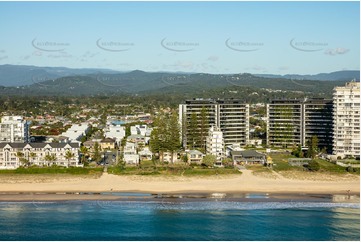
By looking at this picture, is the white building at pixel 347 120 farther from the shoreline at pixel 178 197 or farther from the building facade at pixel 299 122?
the shoreline at pixel 178 197

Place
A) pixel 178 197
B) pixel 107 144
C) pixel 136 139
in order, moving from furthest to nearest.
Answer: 1. pixel 136 139
2. pixel 107 144
3. pixel 178 197

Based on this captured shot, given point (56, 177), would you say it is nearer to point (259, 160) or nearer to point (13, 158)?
point (13, 158)

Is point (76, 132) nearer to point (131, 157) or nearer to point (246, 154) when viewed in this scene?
point (131, 157)

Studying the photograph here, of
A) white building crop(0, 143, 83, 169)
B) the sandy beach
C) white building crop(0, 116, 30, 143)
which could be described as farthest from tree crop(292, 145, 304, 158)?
white building crop(0, 116, 30, 143)

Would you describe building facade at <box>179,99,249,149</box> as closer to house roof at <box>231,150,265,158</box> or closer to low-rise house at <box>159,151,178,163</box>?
low-rise house at <box>159,151,178,163</box>

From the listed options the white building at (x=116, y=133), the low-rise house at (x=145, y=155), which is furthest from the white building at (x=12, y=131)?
the white building at (x=116, y=133)

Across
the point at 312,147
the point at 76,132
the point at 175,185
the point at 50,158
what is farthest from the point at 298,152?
the point at 76,132
